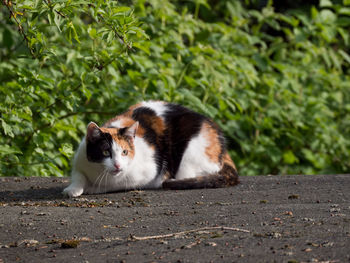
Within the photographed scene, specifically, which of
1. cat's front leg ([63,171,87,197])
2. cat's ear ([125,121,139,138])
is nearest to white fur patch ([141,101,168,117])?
cat's ear ([125,121,139,138])

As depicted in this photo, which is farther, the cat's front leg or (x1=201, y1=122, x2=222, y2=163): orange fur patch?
(x1=201, y1=122, x2=222, y2=163): orange fur patch

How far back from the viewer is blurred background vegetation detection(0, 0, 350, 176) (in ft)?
16.3

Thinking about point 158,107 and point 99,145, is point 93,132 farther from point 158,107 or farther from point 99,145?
point 158,107

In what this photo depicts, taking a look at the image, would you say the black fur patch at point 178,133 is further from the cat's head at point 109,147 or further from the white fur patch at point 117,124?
the cat's head at point 109,147

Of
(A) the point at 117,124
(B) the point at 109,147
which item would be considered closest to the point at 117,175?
(B) the point at 109,147

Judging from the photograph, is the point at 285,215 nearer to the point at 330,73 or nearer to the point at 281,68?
the point at 281,68

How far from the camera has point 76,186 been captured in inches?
159

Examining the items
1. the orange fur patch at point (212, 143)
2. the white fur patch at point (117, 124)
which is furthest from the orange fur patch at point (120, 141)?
the orange fur patch at point (212, 143)

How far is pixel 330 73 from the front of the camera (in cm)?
824

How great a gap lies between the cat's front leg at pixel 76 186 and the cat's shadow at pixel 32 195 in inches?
2.2

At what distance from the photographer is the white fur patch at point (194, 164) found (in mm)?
4465

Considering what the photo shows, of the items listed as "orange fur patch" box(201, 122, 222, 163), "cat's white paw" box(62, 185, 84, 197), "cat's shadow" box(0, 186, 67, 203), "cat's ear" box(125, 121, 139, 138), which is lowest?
"cat's shadow" box(0, 186, 67, 203)

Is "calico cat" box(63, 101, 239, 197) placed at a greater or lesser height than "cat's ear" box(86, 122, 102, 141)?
lesser

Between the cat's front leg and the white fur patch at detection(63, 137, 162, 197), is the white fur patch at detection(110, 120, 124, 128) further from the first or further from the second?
the cat's front leg
